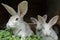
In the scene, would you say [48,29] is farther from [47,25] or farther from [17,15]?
[17,15]

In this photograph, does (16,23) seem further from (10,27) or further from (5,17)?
(5,17)

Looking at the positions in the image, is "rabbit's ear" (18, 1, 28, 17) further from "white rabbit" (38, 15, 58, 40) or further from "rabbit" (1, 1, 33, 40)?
"white rabbit" (38, 15, 58, 40)

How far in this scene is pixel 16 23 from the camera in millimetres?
1281

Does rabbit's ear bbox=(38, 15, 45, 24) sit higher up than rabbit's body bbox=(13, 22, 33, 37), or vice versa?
rabbit's ear bbox=(38, 15, 45, 24)

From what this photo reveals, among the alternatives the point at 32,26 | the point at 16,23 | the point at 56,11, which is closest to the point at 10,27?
the point at 16,23

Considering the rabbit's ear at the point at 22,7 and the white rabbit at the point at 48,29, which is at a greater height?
the rabbit's ear at the point at 22,7

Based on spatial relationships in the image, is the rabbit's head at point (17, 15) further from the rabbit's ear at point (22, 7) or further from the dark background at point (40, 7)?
the dark background at point (40, 7)

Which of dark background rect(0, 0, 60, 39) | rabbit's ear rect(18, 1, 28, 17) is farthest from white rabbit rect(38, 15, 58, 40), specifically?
dark background rect(0, 0, 60, 39)

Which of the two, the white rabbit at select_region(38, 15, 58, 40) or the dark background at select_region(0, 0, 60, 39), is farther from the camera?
the dark background at select_region(0, 0, 60, 39)

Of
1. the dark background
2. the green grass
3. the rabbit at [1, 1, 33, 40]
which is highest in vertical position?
the dark background

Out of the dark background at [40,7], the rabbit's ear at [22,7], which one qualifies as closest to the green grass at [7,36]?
the rabbit's ear at [22,7]

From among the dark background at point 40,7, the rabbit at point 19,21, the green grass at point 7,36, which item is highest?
the dark background at point 40,7

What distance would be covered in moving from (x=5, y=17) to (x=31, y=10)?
199mm

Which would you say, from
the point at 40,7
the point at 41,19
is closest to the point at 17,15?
the point at 41,19
